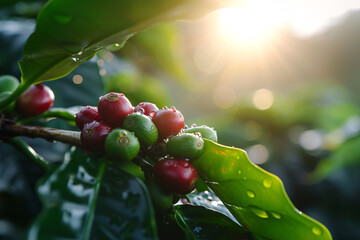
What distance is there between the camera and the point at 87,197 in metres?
0.74

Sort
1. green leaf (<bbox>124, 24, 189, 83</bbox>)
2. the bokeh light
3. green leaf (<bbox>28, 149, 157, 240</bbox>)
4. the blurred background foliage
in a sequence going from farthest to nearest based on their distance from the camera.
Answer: the bokeh light → green leaf (<bbox>124, 24, 189, 83</bbox>) → the blurred background foliage → green leaf (<bbox>28, 149, 157, 240</bbox>)

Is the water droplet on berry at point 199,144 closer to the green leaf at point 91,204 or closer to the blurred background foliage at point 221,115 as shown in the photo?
the green leaf at point 91,204

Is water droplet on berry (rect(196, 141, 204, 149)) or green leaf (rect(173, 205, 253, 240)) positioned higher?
water droplet on berry (rect(196, 141, 204, 149))

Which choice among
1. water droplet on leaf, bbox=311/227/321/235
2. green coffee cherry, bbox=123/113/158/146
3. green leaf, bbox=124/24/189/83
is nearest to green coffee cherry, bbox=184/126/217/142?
green coffee cherry, bbox=123/113/158/146

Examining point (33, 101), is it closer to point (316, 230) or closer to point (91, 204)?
point (91, 204)

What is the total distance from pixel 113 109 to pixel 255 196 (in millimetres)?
414

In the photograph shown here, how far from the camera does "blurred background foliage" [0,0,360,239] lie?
1.79 meters

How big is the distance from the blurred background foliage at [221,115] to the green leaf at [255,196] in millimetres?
396

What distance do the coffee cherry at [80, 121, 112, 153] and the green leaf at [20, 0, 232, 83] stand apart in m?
0.22

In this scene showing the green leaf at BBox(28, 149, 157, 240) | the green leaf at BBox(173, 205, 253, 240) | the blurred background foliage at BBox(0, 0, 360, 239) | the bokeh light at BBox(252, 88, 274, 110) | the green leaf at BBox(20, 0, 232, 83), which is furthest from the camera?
the bokeh light at BBox(252, 88, 274, 110)

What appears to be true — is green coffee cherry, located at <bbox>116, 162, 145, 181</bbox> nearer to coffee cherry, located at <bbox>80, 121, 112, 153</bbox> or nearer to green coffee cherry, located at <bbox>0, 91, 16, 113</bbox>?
coffee cherry, located at <bbox>80, 121, 112, 153</bbox>

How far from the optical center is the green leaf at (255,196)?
33.2 inches

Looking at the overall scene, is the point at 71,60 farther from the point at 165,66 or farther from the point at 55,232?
the point at 165,66

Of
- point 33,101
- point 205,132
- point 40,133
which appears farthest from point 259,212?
point 33,101
